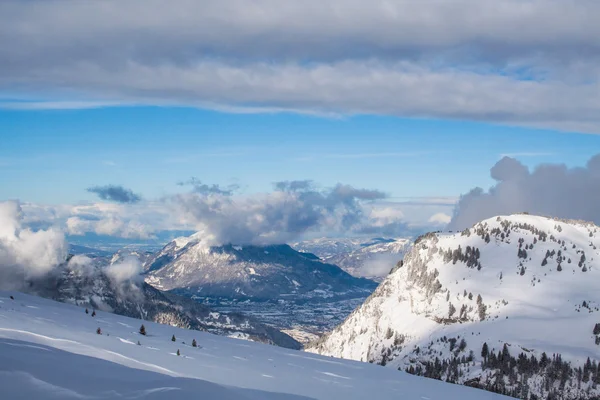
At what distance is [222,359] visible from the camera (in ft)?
94.3

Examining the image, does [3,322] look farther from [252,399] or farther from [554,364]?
[554,364]

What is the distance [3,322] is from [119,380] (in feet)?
49.7

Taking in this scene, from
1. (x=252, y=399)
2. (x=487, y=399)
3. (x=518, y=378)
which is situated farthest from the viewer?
(x=518, y=378)

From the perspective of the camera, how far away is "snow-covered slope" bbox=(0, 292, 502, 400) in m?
13.0

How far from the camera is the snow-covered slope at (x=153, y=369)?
13.0 meters

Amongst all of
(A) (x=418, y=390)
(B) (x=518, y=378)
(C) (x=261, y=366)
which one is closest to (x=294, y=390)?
(C) (x=261, y=366)

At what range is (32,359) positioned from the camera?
14.5 meters

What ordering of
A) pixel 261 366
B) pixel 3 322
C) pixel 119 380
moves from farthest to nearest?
pixel 261 366 → pixel 3 322 → pixel 119 380

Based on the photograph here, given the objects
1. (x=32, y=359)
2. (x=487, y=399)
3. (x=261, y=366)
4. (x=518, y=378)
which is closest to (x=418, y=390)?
(x=487, y=399)

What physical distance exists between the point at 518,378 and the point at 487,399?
181 m

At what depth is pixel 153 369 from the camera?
858 inches

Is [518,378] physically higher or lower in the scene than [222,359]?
lower

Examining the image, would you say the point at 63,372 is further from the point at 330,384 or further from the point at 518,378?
the point at 518,378

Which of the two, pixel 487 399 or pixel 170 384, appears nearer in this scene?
pixel 170 384
